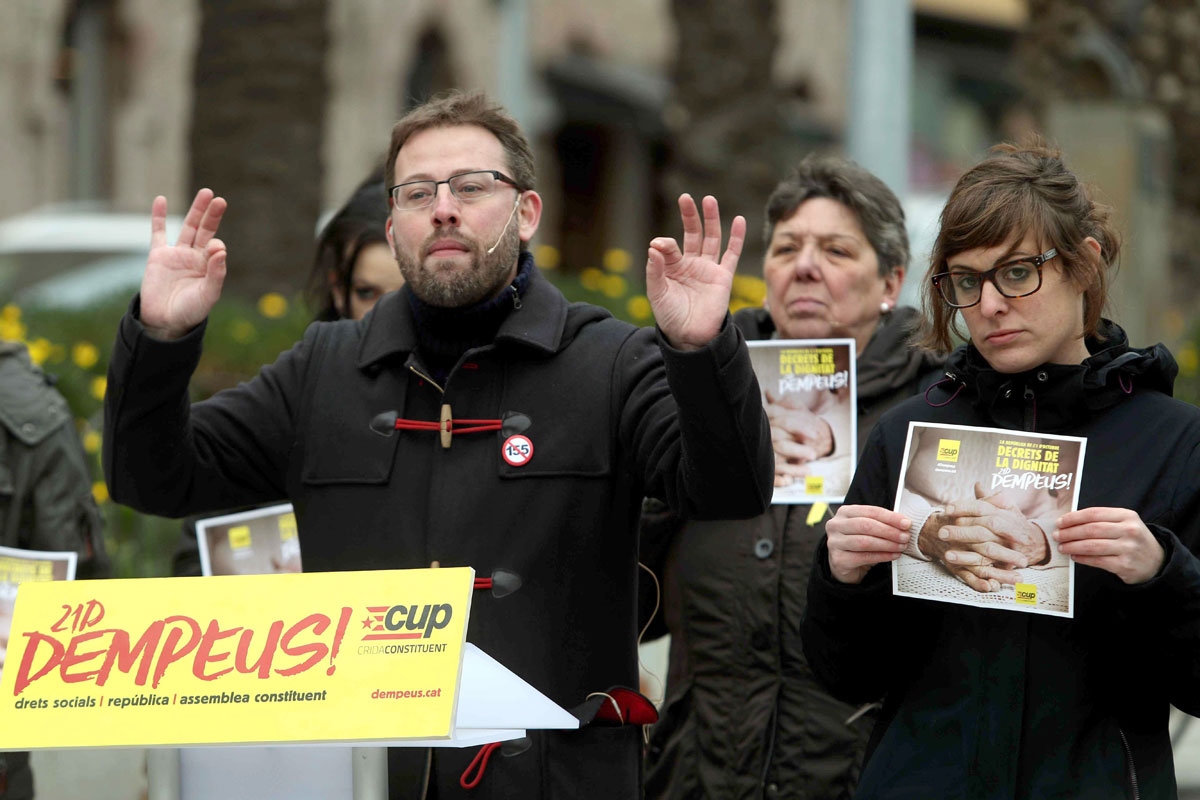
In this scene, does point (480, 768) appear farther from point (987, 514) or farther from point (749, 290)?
point (749, 290)

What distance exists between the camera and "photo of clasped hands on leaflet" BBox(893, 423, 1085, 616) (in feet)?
8.68

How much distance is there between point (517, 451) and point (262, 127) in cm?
781

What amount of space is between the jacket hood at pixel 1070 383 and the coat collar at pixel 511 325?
2.83 feet

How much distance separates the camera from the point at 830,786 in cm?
356

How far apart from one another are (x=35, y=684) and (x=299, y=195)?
8.34m

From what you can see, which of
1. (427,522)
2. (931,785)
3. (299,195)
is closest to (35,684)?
(427,522)

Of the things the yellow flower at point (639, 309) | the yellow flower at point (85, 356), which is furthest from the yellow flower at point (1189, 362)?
the yellow flower at point (85, 356)

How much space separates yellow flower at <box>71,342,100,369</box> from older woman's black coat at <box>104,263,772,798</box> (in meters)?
3.87

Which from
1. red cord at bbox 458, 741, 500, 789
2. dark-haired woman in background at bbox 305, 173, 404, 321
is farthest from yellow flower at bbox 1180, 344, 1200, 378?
red cord at bbox 458, 741, 500, 789

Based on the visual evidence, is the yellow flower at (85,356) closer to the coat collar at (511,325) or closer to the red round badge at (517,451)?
the coat collar at (511,325)

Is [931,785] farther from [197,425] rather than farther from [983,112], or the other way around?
[983,112]

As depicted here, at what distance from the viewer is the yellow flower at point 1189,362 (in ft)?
30.5

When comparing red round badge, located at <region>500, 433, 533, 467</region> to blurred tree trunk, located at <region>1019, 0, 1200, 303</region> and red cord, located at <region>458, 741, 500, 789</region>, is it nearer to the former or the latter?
red cord, located at <region>458, 741, 500, 789</region>

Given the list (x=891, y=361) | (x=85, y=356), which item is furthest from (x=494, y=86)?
(x=891, y=361)
